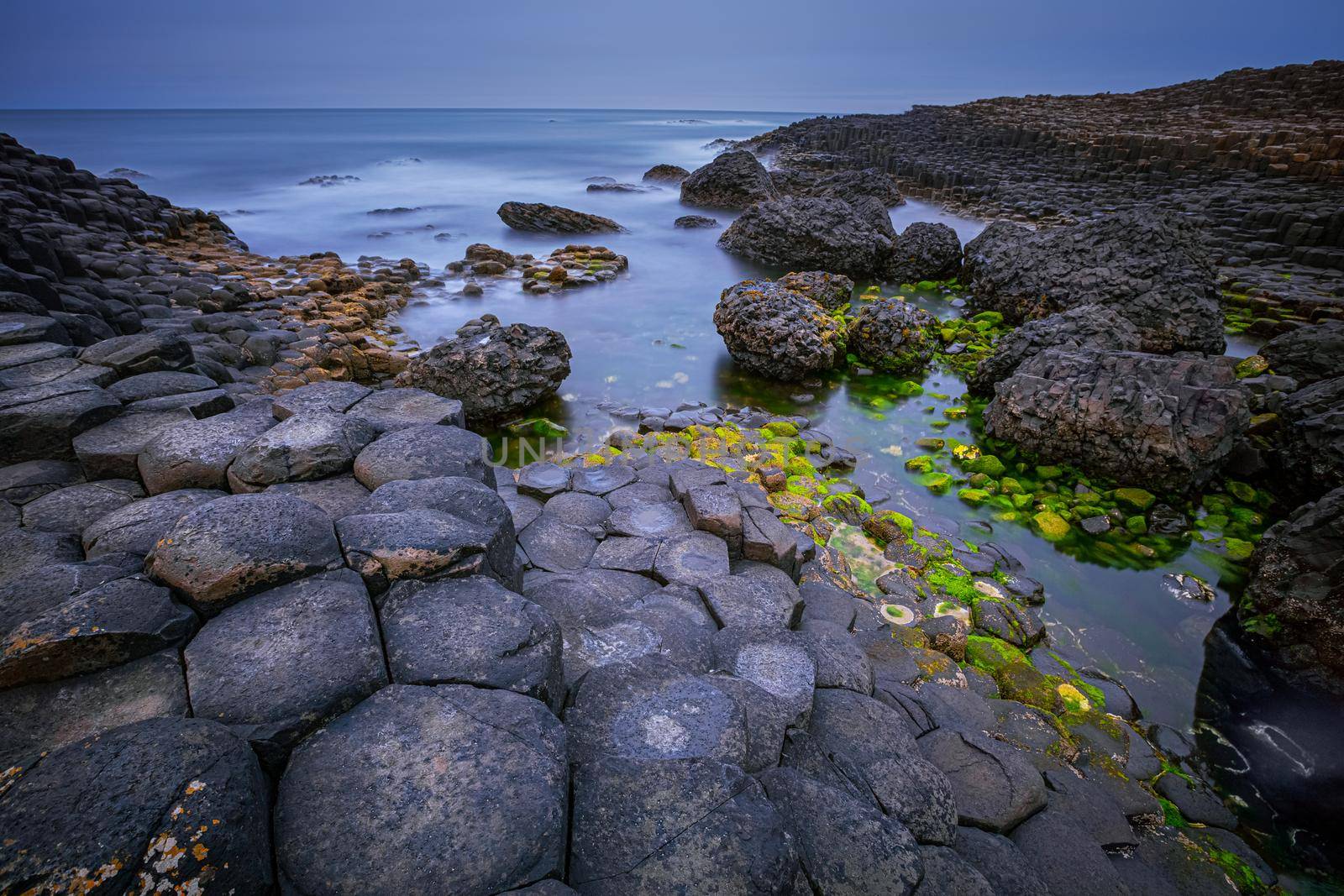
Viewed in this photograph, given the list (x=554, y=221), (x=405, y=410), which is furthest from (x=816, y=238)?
(x=405, y=410)

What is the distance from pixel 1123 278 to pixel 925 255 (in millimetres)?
4390

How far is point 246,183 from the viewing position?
27.5 m

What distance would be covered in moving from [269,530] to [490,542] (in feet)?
2.56

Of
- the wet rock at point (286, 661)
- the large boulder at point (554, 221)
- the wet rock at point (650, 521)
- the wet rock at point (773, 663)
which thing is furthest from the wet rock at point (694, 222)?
the wet rock at point (286, 661)

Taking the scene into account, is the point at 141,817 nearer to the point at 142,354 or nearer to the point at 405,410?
the point at 405,410

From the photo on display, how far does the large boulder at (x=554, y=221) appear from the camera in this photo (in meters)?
17.3

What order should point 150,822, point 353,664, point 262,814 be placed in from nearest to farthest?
point 150,822 → point 262,814 → point 353,664

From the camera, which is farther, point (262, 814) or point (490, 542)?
point (490, 542)

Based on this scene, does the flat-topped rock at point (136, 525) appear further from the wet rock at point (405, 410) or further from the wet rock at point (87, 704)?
the wet rock at point (405, 410)

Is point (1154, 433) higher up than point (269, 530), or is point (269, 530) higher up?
point (269, 530)

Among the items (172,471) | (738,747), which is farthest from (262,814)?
(172,471)

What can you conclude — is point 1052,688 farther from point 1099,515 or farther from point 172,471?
point 172,471

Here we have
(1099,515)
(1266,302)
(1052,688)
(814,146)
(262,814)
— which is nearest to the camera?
(262,814)

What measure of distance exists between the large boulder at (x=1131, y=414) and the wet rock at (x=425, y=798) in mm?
6227
